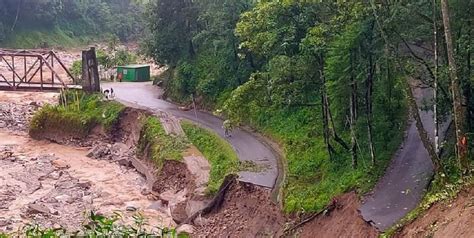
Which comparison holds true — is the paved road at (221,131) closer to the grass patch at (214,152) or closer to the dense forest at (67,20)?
the grass patch at (214,152)

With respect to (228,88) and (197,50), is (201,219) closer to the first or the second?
(228,88)

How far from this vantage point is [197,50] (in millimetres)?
41875

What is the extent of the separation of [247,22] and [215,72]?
44.5 ft

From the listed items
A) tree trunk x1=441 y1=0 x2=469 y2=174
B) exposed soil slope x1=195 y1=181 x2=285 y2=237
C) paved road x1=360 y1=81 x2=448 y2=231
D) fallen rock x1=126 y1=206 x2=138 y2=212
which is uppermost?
tree trunk x1=441 y1=0 x2=469 y2=174

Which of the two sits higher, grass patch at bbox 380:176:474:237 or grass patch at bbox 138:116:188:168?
grass patch at bbox 380:176:474:237

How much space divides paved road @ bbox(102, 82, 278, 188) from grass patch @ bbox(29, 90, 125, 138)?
222 cm

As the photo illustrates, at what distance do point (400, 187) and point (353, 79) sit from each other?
12.5 ft

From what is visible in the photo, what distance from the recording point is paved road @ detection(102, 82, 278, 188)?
24984 millimetres

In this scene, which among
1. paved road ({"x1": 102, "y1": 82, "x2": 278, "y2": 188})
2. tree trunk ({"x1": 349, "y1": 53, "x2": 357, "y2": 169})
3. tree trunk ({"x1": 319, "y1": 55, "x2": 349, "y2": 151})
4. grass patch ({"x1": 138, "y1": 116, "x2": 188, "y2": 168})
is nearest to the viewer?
tree trunk ({"x1": 349, "y1": 53, "x2": 357, "y2": 169})

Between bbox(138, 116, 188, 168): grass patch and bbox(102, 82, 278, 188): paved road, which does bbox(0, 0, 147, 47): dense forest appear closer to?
bbox(102, 82, 278, 188): paved road

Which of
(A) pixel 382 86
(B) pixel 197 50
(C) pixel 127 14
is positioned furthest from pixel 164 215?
(C) pixel 127 14

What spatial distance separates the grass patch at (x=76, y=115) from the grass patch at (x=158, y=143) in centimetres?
389

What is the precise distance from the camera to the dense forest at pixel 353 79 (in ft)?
56.7

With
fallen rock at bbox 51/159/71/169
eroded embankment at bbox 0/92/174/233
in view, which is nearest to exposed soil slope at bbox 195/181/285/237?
eroded embankment at bbox 0/92/174/233
